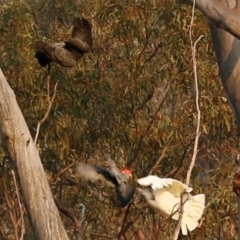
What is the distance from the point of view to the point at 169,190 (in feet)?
7.74

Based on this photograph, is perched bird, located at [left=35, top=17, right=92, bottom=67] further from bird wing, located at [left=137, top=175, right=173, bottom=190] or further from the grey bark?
bird wing, located at [left=137, top=175, right=173, bottom=190]

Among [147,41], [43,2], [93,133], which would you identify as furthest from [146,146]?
[43,2]

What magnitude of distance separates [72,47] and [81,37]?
0.35 feet

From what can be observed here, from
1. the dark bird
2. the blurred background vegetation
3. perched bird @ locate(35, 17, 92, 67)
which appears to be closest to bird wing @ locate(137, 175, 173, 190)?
the dark bird

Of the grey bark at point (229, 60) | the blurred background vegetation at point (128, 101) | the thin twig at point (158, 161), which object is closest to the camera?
the grey bark at point (229, 60)

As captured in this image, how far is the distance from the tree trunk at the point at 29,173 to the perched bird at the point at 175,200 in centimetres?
105

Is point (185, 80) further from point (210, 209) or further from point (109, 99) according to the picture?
point (210, 209)

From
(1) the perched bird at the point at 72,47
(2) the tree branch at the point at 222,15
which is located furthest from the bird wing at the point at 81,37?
(2) the tree branch at the point at 222,15

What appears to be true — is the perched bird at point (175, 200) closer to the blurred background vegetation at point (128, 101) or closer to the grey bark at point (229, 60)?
the grey bark at point (229, 60)

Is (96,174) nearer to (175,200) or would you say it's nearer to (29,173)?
(29,173)

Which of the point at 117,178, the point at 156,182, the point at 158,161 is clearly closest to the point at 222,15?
the point at 117,178

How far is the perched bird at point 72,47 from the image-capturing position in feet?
14.7

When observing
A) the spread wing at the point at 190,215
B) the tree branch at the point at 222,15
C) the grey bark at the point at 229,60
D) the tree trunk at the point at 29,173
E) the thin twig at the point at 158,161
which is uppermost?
the tree branch at the point at 222,15

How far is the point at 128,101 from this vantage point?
20.5 feet
